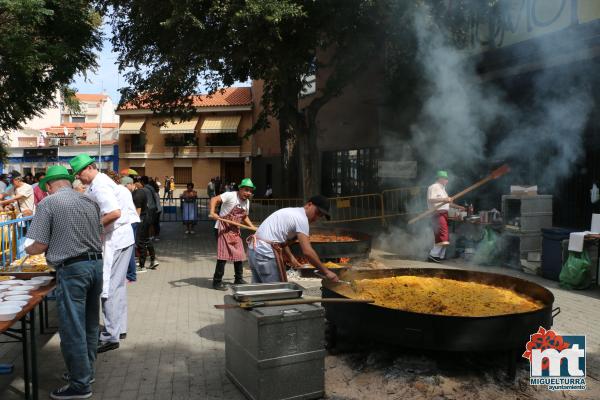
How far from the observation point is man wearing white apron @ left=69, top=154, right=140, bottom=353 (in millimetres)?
4840

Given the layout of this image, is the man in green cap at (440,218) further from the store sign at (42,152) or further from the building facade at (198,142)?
the store sign at (42,152)

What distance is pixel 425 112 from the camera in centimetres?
1415

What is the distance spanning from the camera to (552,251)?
8.72 m

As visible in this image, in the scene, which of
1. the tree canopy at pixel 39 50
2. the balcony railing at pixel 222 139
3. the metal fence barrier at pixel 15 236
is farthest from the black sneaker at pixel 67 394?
the balcony railing at pixel 222 139

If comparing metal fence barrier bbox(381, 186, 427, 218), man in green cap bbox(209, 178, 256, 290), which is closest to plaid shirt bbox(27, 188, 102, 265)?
man in green cap bbox(209, 178, 256, 290)

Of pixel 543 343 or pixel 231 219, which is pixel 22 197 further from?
pixel 543 343

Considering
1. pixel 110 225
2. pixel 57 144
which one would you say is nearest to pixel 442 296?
pixel 110 225

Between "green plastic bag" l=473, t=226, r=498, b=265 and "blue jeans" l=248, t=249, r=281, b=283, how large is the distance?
22.2ft

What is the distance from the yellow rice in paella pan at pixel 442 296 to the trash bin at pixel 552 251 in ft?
12.6

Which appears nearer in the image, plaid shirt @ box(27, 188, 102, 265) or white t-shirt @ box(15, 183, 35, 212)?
plaid shirt @ box(27, 188, 102, 265)

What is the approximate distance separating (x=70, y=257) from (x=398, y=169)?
1209cm

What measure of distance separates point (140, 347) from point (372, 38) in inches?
385

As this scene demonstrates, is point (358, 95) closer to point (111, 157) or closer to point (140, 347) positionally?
point (140, 347)

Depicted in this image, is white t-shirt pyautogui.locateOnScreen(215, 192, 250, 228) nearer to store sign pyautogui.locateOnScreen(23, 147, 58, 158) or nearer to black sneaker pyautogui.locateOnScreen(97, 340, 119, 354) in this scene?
black sneaker pyautogui.locateOnScreen(97, 340, 119, 354)
